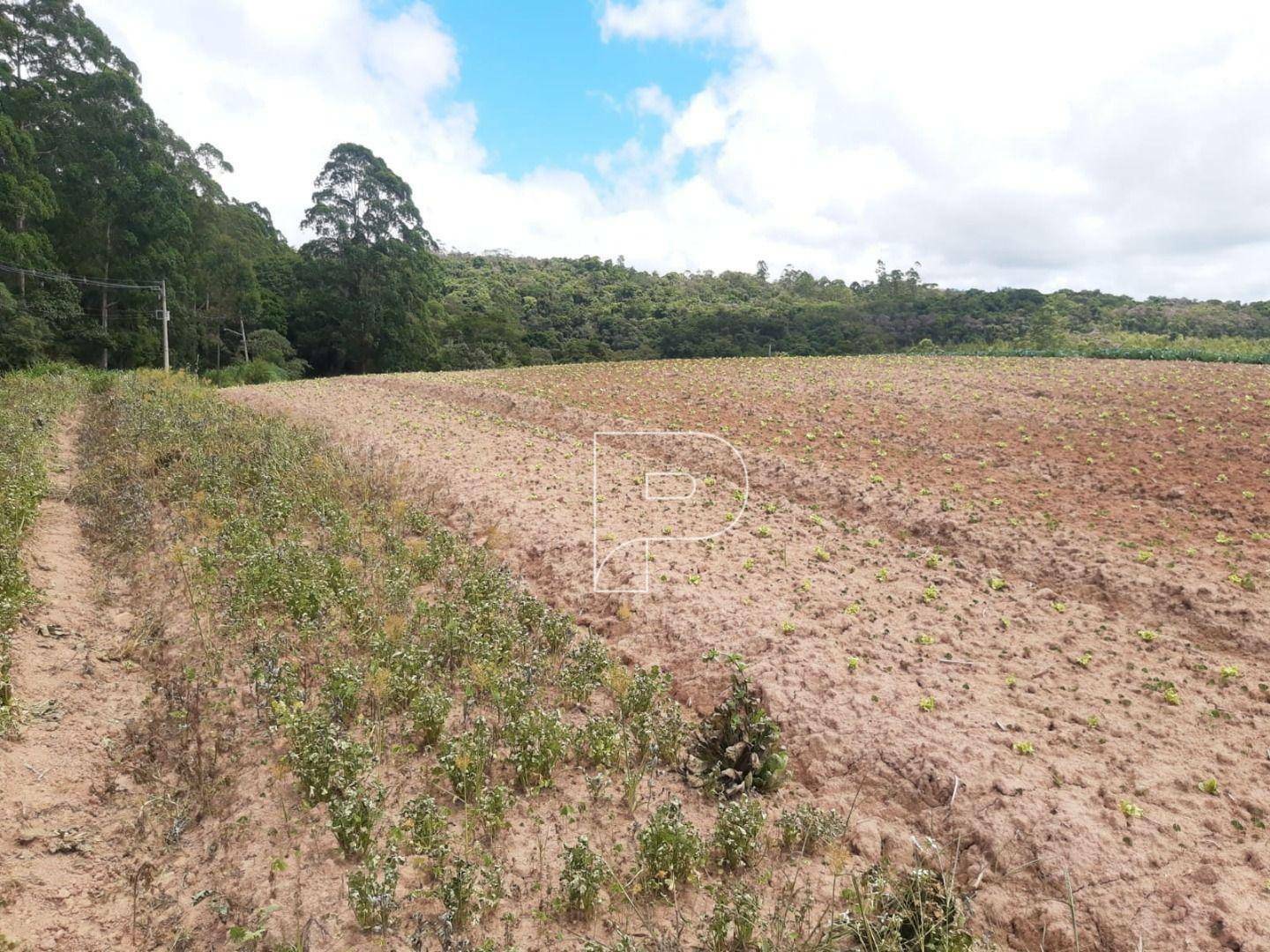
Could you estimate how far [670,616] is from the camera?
6613 mm

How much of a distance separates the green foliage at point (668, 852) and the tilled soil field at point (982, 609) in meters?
1.23

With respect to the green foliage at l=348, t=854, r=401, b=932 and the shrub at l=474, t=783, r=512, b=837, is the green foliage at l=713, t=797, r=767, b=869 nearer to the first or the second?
the shrub at l=474, t=783, r=512, b=837

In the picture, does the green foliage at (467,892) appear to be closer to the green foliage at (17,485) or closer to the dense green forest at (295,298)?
the green foliage at (17,485)

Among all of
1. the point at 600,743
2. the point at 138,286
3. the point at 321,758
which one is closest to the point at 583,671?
the point at 600,743

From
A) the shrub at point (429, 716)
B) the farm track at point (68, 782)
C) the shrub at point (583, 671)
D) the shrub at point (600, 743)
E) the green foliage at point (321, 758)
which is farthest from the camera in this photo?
the shrub at point (583, 671)

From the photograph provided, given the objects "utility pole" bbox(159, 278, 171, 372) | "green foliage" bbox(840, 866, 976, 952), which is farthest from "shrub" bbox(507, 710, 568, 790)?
"utility pole" bbox(159, 278, 171, 372)

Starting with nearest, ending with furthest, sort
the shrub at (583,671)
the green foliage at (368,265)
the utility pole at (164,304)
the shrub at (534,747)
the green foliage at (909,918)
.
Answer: the green foliage at (909,918) < the shrub at (534,747) < the shrub at (583,671) < the utility pole at (164,304) < the green foliage at (368,265)

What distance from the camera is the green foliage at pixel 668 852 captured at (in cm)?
351

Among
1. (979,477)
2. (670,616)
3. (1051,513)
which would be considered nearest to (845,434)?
(979,477)

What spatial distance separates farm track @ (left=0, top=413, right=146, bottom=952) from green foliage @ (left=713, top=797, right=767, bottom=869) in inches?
122

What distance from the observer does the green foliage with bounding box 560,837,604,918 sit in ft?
10.7

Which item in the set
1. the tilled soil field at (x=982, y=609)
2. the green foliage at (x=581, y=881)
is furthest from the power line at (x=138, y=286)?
the green foliage at (x=581, y=881)

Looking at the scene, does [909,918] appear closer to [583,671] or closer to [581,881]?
[581,881]

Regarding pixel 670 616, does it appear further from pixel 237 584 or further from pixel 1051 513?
pixel 1051 513
